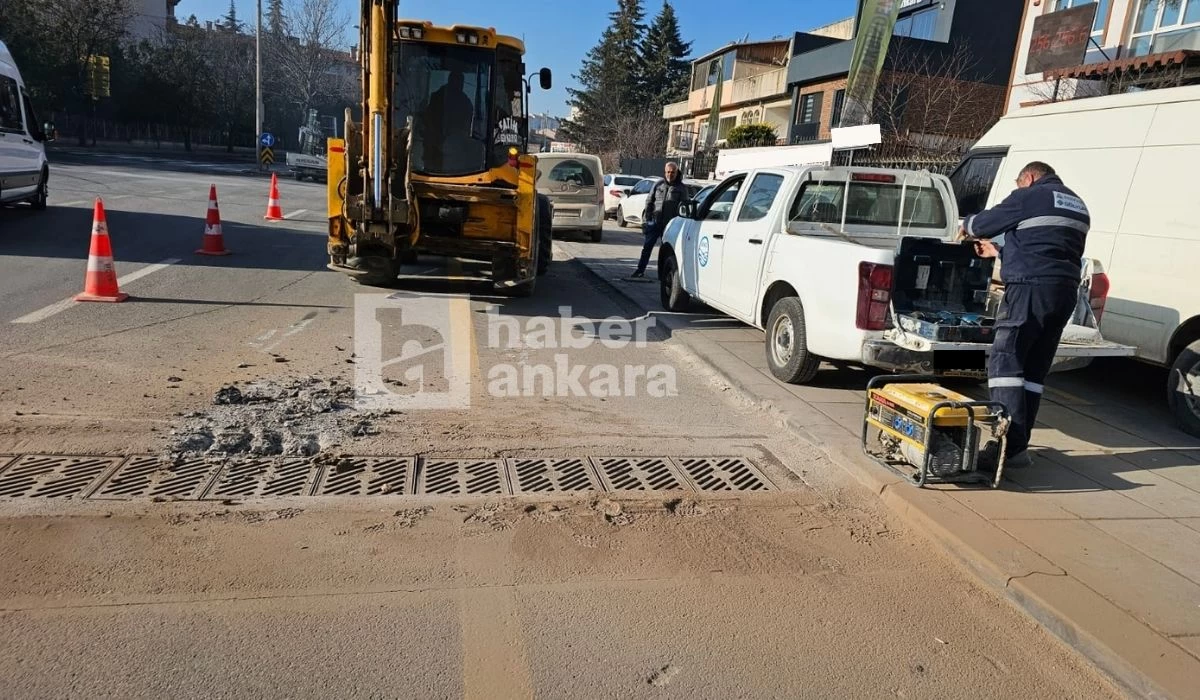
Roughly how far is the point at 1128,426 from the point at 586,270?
8453 millimetres

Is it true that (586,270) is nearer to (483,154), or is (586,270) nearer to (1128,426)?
(483,154)

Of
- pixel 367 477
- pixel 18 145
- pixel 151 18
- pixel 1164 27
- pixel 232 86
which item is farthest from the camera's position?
pixel 151 18

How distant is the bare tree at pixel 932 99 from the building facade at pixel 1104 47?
2.19 m

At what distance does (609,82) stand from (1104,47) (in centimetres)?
4439

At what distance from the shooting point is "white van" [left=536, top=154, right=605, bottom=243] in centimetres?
1631

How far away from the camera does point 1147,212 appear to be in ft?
20.1

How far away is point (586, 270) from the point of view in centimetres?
1302

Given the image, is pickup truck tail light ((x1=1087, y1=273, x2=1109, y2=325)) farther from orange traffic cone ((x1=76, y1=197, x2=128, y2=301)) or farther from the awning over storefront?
the awning over storefront

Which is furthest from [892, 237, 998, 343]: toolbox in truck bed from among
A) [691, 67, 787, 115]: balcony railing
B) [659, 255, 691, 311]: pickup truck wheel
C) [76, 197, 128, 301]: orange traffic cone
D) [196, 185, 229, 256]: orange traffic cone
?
[691, 67, 787, 115]: balcony railing

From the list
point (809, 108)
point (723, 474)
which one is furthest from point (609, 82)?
point (723, 474)

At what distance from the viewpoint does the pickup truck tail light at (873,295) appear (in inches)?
211

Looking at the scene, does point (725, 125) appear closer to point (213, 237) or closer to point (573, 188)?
point (573, 188)

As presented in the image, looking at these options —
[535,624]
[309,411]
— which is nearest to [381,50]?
[309,411]

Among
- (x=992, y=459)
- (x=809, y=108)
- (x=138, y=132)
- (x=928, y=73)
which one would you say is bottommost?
(x=992, y=459)
